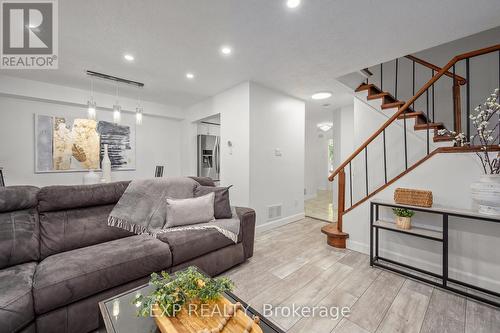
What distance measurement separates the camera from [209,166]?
514cm

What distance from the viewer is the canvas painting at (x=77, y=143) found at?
3578 millimetres

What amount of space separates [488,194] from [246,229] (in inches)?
89.6

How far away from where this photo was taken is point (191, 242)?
6.44ft

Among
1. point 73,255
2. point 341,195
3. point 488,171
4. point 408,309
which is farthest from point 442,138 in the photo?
point 73,255

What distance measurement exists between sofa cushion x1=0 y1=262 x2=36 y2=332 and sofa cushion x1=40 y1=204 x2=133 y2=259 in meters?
0.37

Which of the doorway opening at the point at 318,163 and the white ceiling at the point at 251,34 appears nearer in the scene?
the white ceiling at the point at 251,34

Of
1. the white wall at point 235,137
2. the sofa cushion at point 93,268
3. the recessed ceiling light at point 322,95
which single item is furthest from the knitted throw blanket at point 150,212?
the recessed ceiling light at point 322,95

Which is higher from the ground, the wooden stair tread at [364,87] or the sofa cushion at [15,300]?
the wooden stair tread at [364,87]

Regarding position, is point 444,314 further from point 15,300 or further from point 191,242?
point 15,300

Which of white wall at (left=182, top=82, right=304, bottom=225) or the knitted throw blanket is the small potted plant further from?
white wall at (left=182, top=82, right=304, bottom=225)

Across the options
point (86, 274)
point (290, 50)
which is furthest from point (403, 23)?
point (86, 274)

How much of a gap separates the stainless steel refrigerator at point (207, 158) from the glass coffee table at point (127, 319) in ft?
13.1

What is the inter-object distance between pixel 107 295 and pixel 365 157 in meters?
3.47

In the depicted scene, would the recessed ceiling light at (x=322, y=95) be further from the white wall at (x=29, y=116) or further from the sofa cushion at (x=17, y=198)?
the sofa cushion at (x=17, y=198)
